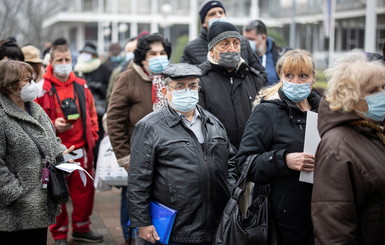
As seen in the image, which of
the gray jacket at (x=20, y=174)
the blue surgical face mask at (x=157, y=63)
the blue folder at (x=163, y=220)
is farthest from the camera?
the blue surgical face mask at (x=157, y=63)

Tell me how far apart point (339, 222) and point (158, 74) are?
3055mm

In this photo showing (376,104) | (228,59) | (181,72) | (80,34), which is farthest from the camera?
(80,34)

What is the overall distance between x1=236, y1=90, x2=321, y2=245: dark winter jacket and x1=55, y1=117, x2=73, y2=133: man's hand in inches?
107

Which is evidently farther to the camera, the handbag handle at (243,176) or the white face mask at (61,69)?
the white face mask at (61,69)

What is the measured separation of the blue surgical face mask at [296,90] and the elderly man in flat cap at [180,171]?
0.60 m

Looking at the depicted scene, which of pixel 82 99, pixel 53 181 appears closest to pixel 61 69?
pixel 82 99

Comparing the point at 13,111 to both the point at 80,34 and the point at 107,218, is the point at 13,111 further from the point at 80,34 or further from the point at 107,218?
the point at 80,34

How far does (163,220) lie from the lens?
145 inches

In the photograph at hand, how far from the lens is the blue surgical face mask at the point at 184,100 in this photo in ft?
12.4

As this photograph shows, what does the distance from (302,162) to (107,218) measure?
4.44 meters

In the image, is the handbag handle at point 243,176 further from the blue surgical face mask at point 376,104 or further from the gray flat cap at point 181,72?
the blue surgical face mask at point 376,104

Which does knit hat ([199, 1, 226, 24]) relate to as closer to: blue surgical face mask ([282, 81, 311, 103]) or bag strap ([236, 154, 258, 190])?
blue surgical face mask ([282, 81, 311, 103])

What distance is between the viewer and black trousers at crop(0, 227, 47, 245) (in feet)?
13.4

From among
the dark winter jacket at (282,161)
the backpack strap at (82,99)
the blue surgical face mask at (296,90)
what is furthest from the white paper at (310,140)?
the backpack strap at (82,99)
